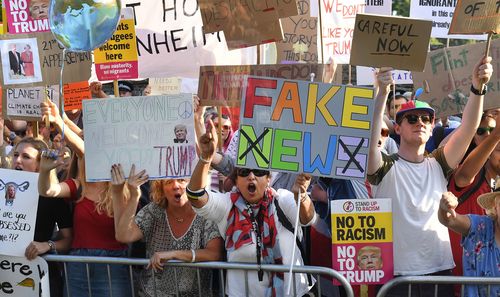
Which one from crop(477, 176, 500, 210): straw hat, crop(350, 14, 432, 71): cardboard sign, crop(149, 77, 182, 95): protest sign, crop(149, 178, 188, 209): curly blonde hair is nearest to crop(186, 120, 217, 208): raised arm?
crop(149, 178, 188, 209): curly blonde hair

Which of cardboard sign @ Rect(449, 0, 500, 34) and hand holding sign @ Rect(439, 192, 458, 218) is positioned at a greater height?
cardboard sign @ Rect(449, 0, 500, 34)

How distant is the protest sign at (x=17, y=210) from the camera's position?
6.61m

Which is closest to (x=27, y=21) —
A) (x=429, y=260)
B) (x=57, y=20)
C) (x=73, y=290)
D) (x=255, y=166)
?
(x=57, y=20)

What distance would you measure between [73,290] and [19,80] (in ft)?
6.93

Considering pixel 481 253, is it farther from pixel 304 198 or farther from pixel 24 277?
pixel 24 277

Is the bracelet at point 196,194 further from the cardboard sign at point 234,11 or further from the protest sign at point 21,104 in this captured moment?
the protest sign at point 21,104

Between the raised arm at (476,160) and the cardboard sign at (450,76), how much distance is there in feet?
3.51

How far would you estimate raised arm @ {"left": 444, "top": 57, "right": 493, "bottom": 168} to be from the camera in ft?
19.1

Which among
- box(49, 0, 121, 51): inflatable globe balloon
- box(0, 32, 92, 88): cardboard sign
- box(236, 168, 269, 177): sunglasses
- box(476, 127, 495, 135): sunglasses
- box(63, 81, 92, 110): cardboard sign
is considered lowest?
box(236, 168, 269, 177): sunglasses

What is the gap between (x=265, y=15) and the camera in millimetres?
7141

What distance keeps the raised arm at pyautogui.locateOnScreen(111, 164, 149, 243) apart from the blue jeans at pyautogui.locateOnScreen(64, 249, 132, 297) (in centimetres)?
27

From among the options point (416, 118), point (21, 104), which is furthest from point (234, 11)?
point (21, 104)

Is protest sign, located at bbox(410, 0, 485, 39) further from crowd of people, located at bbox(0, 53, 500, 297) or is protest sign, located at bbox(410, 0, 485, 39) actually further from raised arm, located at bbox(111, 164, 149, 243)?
raised arm, located at bbox(111, 164, 149, 243)

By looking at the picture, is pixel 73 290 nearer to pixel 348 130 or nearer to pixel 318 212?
pixel 318 212
